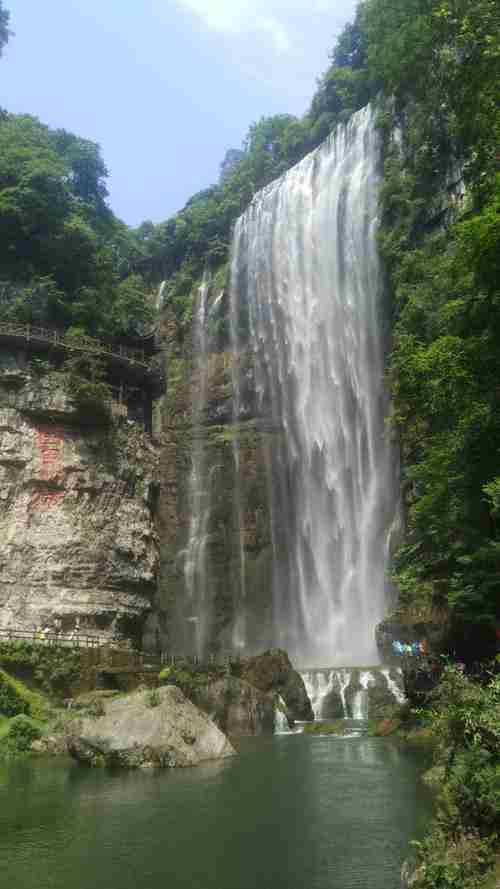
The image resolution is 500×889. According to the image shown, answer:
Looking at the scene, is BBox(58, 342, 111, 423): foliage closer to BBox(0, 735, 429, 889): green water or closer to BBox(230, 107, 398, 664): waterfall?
BBox(230, 107, 398, 664): waterfall

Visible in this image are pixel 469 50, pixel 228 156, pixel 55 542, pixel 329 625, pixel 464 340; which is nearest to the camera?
pixel 464 340

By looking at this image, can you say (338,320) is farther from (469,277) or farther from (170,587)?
(469,277)

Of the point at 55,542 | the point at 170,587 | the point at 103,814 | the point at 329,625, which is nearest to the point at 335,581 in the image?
the point at 329,625

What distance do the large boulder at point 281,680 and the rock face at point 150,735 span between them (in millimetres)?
7308

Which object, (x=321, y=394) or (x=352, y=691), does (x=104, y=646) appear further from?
(x=321, y=394)

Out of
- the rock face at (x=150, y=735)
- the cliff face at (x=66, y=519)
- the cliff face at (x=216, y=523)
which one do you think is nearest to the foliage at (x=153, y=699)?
the rock face at (x=150, y=735)

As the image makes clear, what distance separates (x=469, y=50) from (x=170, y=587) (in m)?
23.6

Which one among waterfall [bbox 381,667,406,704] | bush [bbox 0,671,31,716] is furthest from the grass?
waterfall [bbox 381,667,406,704]

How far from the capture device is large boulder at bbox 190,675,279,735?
18.8 metres

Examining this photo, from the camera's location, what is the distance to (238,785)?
10.8 meters

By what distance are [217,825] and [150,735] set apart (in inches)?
205

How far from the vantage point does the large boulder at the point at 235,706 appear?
61.6 ft

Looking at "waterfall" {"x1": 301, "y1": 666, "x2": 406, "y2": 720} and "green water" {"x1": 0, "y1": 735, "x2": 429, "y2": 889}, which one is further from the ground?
"waterfall" {"x1": 301, "y1": 666, "x2": 406, "y2": 720}

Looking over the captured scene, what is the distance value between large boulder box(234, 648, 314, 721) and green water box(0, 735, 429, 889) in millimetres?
8219
